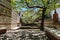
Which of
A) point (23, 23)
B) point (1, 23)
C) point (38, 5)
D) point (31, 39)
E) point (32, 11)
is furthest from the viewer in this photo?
point (23, 23)

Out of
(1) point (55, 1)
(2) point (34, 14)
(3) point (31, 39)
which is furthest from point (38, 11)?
(3) point (31, 39)

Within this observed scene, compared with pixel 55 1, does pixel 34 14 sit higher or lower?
lower

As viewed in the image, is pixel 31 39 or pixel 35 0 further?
pixel 35 0

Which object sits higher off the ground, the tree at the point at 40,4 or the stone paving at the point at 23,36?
the tree at the point at 40,4

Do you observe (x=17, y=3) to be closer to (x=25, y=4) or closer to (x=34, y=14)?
(x=25, y=4)

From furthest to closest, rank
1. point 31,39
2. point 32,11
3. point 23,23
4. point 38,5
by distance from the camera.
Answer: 1. point 23,23
2. point 32,11
3. point 38,5
4. point 31,39

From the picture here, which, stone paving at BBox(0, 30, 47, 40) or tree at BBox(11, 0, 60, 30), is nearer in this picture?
stone paving at BBox(0, 30, 47, 40)

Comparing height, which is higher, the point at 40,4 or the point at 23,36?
the point at 40,4

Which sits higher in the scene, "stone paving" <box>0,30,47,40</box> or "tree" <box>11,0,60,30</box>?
"tree" <box>11,0,60,30</box>

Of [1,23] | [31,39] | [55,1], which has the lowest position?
[31,39]

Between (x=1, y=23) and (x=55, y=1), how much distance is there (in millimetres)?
3355

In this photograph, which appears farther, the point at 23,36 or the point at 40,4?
the point at 40,4

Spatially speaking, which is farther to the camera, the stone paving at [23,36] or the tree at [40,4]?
the tree at [40,4]

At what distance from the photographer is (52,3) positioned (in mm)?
7543
